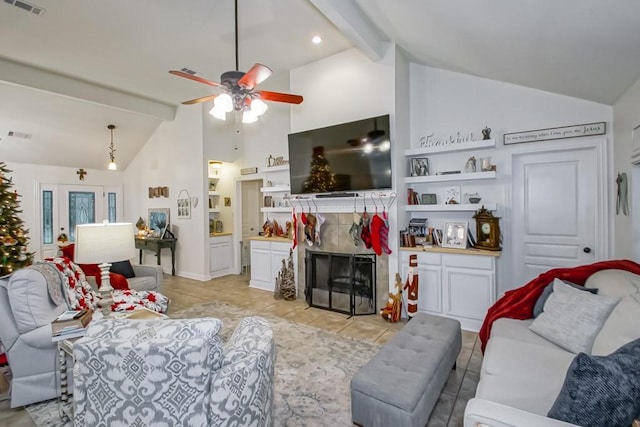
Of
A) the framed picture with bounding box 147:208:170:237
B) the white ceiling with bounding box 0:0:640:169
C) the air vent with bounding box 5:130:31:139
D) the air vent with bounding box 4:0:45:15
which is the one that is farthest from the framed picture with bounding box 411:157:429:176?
the air vent with bounding box 5:130:31:139

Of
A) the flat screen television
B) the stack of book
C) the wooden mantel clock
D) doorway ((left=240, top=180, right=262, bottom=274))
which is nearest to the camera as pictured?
the stack of book

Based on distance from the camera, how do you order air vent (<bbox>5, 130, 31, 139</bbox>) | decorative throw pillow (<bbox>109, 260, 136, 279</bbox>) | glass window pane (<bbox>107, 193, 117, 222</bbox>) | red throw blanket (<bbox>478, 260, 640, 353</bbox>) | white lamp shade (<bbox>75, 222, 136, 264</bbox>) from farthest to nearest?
glass window pane (<bbox>107, 193, 117, 222</bbox>), air vent (<bbox>5, 130, 31, 139</bbox>), decorative throw pillow (<bbox>109, 260, 136, 279</bbox>), red throw blanket (<bbox>478, 260, 640, 353</bbox>), white lamp shade (<bbox>75, 222, 136, 264</bbox>)

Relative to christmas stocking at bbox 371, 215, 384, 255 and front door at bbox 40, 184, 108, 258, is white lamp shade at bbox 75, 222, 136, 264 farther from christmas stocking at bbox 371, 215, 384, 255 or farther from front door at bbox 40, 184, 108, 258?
front door at bbox 40, 184, 108, 258

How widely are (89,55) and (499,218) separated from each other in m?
5.56

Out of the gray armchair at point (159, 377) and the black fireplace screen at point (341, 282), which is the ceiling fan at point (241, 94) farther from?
the black fireplace screen at point (341, 282)

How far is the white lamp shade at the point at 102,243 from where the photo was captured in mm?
2291

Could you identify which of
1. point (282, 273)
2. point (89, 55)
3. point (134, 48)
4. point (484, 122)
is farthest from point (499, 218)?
point (89, 55)

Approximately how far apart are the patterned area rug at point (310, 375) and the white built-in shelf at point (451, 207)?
5.83 feet

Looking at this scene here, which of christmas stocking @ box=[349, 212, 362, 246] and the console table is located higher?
christmas stocking @ box=[349, 212, 362, 246]

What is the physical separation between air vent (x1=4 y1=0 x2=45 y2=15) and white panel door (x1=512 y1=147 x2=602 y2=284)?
5.27 m

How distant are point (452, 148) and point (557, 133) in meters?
1.05

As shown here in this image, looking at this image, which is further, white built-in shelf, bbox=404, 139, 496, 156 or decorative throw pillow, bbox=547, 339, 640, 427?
white built-in shelf, bbox=404, 139, 496, 156

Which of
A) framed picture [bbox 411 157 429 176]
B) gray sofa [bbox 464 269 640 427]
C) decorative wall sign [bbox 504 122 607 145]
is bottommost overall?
gray sofa [bbox 464 269 640 427]

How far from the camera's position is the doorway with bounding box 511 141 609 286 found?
320 centimetres
